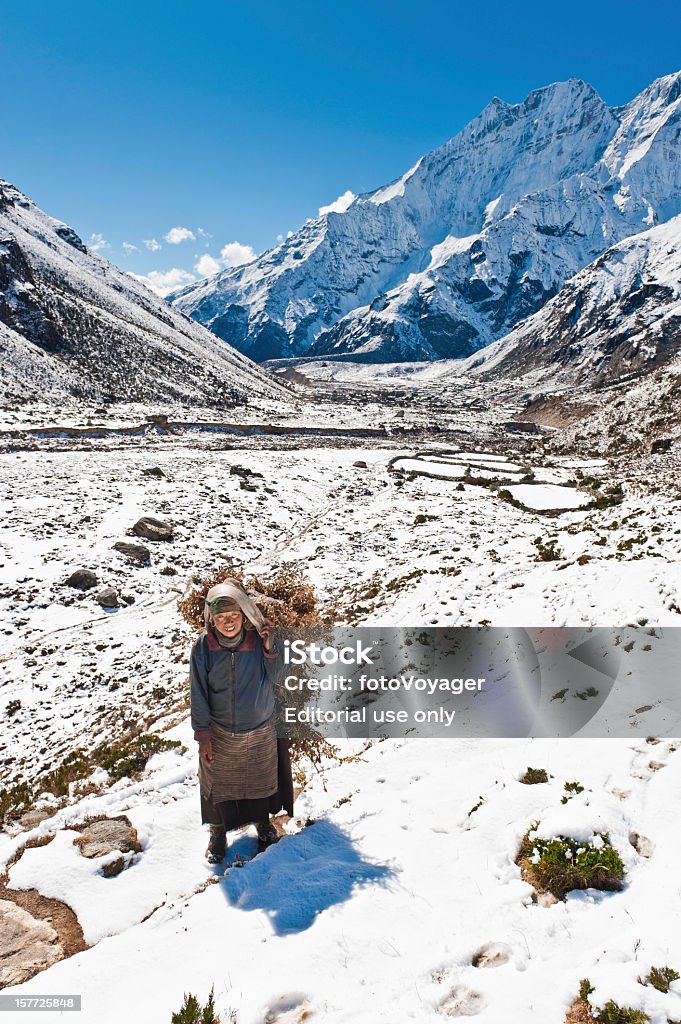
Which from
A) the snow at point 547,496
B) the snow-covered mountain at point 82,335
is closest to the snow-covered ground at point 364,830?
the snow at point 547,496

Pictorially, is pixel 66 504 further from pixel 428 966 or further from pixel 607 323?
pixel 607 323

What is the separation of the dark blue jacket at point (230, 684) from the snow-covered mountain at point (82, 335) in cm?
6414

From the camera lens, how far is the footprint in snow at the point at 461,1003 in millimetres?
3639

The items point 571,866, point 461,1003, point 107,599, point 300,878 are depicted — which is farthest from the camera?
point 107,599

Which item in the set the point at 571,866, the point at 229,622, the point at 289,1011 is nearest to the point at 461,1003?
the point at 289,1011

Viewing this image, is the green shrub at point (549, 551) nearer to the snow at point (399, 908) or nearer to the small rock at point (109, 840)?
the snow at point (399, 908)

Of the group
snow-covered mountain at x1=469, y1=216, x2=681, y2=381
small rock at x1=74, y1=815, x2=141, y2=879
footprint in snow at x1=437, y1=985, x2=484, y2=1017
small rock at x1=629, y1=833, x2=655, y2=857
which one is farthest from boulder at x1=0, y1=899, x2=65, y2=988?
snow-covered mountain at x1=469, y1=216, x2=681, y2=381

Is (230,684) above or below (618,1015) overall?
above

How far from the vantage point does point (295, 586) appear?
6758mm

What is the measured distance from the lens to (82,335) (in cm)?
7656

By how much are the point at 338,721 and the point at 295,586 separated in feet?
13.7

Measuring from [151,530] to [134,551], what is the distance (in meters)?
2.01

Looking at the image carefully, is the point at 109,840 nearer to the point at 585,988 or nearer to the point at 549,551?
the point at 585,988

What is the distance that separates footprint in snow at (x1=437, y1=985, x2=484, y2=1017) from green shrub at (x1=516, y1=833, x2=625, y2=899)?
1.30 metres
